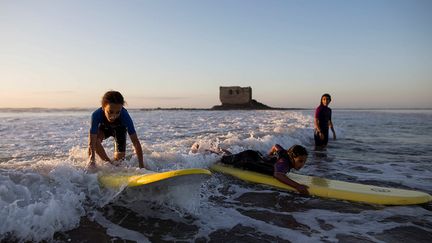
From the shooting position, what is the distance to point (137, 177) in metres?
4.61

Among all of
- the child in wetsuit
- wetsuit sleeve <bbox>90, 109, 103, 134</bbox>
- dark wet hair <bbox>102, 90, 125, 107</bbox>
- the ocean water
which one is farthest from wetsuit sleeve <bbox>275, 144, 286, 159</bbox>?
wetsuit sleeve <bbox>90, 109, 103, 134</bbox>

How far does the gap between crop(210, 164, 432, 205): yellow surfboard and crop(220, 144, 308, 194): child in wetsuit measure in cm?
16

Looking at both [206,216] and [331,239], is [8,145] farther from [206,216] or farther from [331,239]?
[331,239]

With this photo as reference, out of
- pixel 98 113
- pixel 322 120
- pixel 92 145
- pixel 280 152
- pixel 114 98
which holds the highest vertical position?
pixel 114 98

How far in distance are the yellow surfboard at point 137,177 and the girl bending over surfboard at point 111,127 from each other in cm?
49

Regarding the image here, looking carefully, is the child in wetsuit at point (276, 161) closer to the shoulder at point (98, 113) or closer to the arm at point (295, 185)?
the arm at point (295, 185)

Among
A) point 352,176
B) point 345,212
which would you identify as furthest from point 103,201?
point 352,176

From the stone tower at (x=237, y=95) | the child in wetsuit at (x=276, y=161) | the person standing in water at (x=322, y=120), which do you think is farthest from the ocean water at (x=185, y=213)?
the stone tower at (x=237, y=95)

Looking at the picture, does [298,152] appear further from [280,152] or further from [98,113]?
[98,113]

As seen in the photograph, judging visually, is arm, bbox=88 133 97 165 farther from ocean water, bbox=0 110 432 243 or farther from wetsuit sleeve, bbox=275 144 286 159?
wetsuit sleeve, bbox=275 144 286 159

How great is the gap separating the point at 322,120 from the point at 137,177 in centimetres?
799

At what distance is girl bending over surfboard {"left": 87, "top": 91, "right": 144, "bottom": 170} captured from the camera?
516 centimetres

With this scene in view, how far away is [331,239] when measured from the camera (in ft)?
12.5

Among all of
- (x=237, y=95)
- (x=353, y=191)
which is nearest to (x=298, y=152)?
(x=353, y=191)
